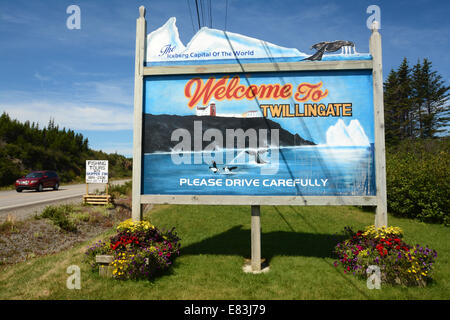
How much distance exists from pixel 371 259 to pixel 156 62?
6508 millimetres

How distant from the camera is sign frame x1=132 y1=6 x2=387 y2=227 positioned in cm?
598

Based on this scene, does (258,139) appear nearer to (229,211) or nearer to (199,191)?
(199,191)

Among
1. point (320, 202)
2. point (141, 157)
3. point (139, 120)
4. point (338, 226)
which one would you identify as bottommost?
point (338, 226)

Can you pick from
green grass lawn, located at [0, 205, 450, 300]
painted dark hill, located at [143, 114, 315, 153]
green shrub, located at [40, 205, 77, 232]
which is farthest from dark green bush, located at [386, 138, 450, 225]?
green shrub, located at [40, 205, 77, 232]

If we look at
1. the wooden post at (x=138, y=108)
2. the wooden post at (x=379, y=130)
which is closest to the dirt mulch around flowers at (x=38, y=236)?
the wooden post at (x=138, y=108)

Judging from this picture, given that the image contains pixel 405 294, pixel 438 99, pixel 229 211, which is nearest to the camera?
pixel 405 294

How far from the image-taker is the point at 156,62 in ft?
21.6

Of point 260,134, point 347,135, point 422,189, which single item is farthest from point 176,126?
point 422,189

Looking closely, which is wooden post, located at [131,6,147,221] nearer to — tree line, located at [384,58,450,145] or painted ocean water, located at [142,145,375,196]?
painted ocean water, located at [142,145,375,196]

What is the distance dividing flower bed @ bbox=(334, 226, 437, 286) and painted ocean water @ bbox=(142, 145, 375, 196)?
1.01 meters

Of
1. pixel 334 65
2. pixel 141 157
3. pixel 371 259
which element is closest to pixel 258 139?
pixel 334 65

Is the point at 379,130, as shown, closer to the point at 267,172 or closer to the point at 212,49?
the point at 267,172

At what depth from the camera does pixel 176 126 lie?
6.51 meters

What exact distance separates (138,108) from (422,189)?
13.5m
